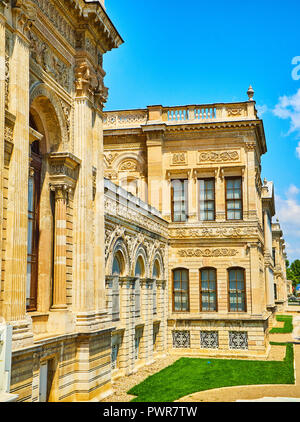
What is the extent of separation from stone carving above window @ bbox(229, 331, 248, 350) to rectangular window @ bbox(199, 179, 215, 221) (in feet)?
20.6

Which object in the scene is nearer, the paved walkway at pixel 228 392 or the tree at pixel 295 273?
the paved walkway at pixel 228 392

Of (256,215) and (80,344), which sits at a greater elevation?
(256,215)

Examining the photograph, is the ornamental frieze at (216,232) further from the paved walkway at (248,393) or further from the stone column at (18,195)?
the stone column at (18,195)

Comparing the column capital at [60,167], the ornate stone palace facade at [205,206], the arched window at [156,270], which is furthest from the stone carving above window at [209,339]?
the column capital at [60,167]

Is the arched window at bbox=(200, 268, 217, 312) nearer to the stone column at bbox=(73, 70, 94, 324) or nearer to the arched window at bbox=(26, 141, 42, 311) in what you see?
the stone column at bbox=(73, 70, 94, 324)

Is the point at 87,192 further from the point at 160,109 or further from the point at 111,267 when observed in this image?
the point at 160,109

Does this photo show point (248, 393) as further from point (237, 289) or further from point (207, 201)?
point (207, 201)

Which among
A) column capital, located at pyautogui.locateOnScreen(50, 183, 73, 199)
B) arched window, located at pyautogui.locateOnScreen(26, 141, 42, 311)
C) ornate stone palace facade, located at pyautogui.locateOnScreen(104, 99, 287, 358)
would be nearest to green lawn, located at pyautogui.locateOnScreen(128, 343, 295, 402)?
ornate stone palace facade, located at pyautogui.locateOnScreen(104, 99, 287, 358)

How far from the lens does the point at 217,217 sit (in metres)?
28.8

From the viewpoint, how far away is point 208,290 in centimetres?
2850

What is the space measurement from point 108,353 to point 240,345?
42.0ft

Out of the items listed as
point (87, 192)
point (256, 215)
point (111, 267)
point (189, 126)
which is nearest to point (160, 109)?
point (189, 126)

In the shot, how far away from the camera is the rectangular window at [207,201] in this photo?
95.9ft

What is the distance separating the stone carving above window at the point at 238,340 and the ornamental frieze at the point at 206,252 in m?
4.13
